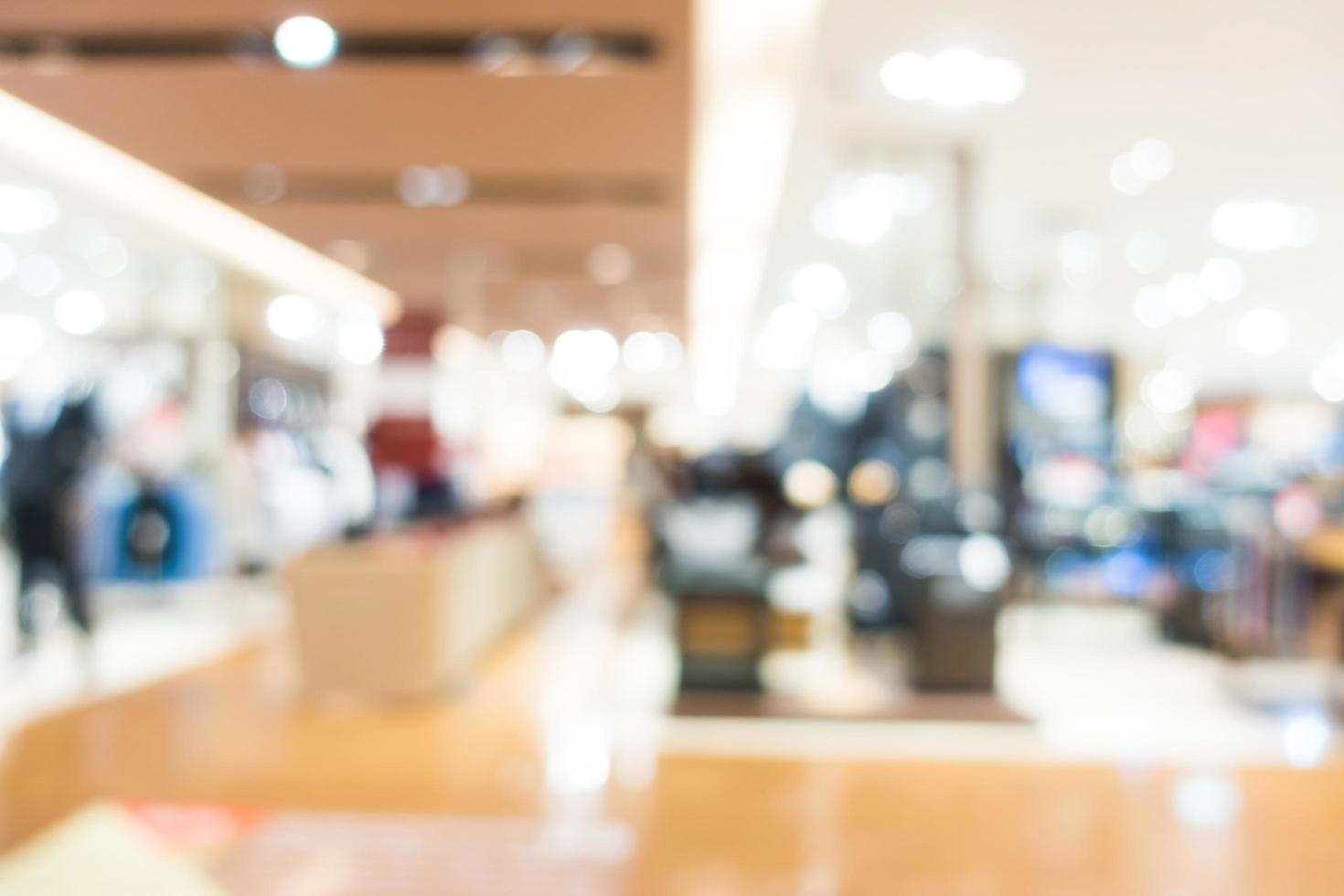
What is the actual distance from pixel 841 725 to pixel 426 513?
4152mm

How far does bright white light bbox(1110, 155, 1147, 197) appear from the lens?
6.38 m

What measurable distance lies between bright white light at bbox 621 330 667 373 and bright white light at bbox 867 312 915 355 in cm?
330

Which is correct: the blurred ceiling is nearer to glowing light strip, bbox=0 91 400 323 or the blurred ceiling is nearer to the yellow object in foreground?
glowing light strip, bbox=0 91 400 323

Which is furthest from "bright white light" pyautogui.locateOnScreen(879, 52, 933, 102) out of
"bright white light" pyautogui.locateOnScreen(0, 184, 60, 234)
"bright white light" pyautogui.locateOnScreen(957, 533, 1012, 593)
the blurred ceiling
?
"bright white light" pyautogui.locateOnScreen(0, 184, 60, 234)

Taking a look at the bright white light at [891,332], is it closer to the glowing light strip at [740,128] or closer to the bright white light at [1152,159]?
the glowing light strip at [740,128]

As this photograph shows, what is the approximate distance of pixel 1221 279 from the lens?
34.0 ft

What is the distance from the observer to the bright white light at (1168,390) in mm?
17672

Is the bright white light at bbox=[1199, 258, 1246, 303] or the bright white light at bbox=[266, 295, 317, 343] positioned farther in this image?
the bright white light at bbox=[266, 295, 317, 343]

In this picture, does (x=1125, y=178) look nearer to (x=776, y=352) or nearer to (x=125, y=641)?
(x=125, y=641)

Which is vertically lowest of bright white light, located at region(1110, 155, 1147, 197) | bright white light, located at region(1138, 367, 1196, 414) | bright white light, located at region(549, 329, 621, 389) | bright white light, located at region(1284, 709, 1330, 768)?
bright white light, located at region(1284, 709, 1330, 768)

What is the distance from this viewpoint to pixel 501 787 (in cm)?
335

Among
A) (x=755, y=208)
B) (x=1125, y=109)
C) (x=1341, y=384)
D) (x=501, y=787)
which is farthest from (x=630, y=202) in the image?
(x=1341, y=384)

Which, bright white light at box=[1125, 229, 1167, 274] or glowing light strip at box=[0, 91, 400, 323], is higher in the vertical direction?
bright white light at box=[1125, 229, 1167, 274]

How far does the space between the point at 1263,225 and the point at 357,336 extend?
10496mm
